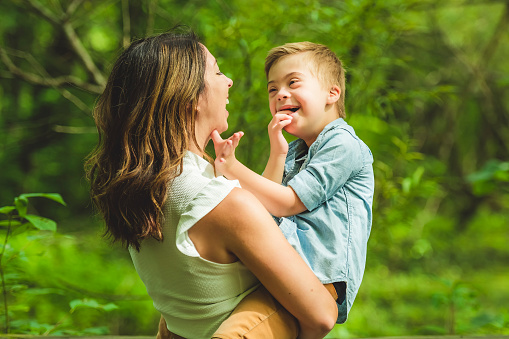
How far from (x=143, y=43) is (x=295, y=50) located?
52cm

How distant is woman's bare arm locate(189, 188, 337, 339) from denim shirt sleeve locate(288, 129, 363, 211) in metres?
0.20

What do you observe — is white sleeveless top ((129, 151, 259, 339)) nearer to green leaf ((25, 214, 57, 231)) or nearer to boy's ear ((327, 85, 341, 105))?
boy's ear ((327, 85, 341, 105))

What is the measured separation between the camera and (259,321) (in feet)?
4.40

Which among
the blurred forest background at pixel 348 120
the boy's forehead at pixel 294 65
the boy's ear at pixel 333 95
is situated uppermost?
the boy's forehead at pixel 294 65

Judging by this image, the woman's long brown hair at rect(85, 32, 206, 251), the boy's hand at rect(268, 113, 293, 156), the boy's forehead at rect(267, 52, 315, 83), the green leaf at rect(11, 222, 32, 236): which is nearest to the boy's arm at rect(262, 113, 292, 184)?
the boy's hand at rect(268, 113, 293, 156)

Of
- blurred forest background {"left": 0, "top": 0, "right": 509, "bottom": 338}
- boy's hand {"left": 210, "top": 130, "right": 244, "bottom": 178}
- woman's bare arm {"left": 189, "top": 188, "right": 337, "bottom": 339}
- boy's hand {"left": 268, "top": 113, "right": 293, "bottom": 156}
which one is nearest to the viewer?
woman's bare arm {"left": 189, "top": 188, "right": 337, "bottom": 339}

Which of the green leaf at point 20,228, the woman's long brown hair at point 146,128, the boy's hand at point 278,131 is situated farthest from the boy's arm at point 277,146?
the green leaf at point 20,228

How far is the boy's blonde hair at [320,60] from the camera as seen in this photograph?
1730 millimetres

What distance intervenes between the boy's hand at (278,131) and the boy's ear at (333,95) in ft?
0.50

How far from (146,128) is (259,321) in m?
0.55

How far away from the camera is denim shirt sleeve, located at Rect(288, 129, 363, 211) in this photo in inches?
58.7

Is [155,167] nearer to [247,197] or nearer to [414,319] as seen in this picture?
[247,197]

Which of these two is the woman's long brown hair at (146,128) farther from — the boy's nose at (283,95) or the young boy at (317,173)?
the boy's nose at (283,95)

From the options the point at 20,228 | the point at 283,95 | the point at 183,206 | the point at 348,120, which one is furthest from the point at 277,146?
the point at 348,120
